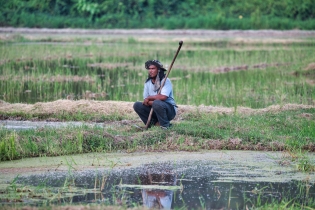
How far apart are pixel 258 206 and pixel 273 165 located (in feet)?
5.50

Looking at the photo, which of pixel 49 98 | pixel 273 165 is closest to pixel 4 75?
pixel 49 98

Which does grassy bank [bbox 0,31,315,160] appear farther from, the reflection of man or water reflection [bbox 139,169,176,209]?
the reflection of man

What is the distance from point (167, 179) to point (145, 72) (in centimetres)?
1138

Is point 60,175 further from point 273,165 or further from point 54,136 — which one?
point 273,165

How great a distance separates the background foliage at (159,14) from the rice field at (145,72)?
5.13m

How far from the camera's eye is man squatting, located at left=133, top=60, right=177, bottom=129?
880 cm

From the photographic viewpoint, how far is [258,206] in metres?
5.84

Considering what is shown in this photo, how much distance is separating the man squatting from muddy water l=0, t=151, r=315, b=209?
88 centimetres

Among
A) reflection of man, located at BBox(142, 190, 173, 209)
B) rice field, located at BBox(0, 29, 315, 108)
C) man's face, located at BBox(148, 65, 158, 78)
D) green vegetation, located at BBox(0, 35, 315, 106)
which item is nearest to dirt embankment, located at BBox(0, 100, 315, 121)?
green vegetation, located at BBox(0, 35, 315, 106)

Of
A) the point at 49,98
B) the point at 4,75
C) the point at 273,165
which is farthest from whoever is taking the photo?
the point at 4,75

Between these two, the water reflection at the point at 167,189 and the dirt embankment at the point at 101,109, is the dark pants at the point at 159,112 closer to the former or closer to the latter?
the dirt embankment at the point at 101,109

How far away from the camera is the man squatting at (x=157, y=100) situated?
28.9ft

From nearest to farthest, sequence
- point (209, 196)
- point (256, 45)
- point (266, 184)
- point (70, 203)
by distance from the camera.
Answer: point (70, 203)
point (209, 196)
point (266, 184)
point (256, 45)

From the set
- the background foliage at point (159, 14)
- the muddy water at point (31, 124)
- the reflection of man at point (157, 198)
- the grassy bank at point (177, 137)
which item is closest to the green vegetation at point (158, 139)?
the grassy bank at point (177, 137)
